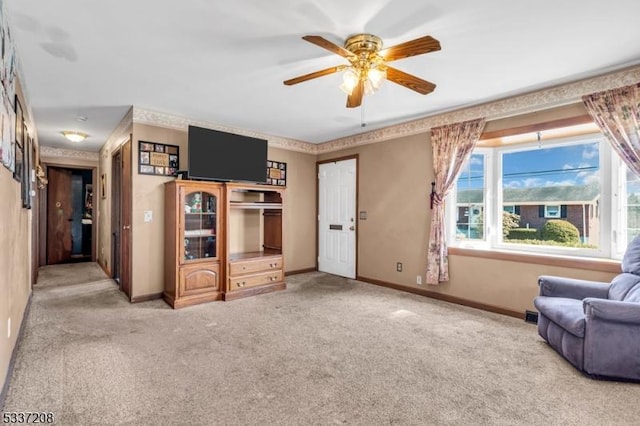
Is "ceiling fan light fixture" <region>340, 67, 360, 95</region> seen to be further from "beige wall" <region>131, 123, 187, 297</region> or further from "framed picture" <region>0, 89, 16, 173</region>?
"beige wall" <region>131, 123, 187, 297</region>

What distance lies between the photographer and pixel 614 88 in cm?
293

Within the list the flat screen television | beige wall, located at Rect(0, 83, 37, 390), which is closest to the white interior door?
the flat screen television

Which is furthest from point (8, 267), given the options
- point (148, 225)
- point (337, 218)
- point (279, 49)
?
point (337, 218)

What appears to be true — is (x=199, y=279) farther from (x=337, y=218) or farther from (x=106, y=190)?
(x=106, y=190)

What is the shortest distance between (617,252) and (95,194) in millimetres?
8817

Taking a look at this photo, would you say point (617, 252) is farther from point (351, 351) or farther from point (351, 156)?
point (351, 156)

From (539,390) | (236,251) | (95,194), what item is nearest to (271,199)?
(236,251)

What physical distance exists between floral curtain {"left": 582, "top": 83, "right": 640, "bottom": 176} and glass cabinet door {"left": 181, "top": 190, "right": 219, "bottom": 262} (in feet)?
13.8

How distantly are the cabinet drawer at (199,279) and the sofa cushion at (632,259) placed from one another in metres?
4.23

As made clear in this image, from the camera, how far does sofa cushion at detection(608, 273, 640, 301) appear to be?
101 inches

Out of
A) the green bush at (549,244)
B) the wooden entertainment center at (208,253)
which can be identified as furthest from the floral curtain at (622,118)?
the wooden entertainment center at (208,253)

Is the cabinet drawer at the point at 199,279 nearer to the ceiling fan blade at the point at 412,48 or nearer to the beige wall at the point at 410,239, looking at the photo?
the beige wall at the point at 410,239

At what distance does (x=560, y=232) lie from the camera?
3586 millimetres

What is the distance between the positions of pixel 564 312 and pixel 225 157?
13.1 feet
